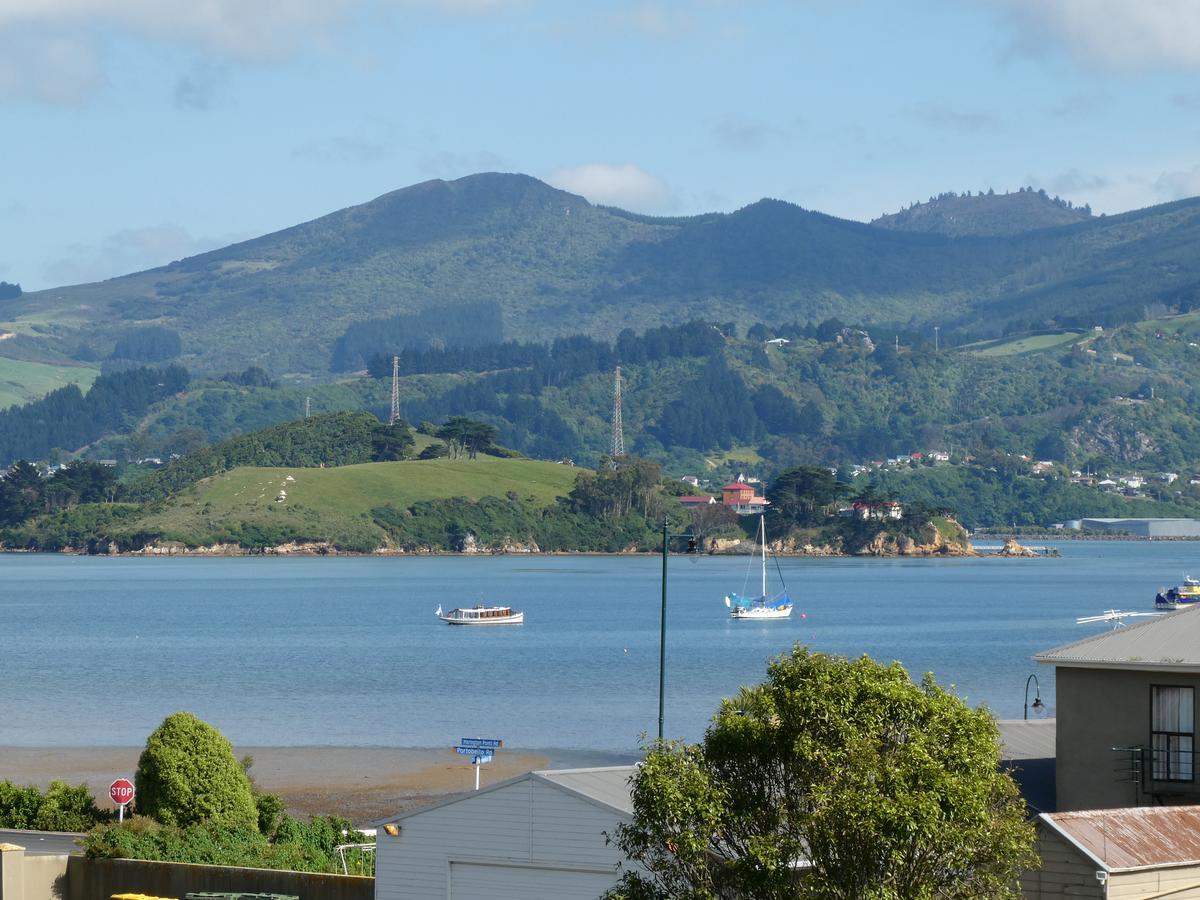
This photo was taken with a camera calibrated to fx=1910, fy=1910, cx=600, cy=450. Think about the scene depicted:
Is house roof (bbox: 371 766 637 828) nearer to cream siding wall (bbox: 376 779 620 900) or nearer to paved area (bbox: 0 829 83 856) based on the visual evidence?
cream siding wall (bbox: 376 779 620 900)

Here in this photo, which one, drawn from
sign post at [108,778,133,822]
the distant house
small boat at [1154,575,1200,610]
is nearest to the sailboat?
small boat at [1154,575,1200,610]

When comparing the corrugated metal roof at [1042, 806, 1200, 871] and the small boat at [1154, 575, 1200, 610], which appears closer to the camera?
the corrugated metal roof at [1042, 806, 1200, 871]

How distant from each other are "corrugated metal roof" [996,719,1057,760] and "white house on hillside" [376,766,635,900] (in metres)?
A: 7.10

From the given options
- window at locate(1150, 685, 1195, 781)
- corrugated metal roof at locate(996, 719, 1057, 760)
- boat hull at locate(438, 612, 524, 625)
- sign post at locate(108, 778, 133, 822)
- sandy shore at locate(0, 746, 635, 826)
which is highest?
window at locate(1150, 685, 1195, 781)

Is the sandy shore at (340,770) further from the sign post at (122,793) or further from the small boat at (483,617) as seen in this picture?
the small boat at (483,617)

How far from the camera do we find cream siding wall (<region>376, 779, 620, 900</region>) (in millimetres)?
20969

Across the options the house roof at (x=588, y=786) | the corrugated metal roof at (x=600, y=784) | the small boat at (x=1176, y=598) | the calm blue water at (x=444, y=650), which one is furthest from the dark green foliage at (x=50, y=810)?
the small boat at (x=1176, y=598)

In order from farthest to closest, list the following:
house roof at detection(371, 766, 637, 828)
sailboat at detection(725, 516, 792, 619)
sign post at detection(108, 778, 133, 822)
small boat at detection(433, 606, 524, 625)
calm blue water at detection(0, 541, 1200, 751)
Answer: sailboat at detection(725, 516, 792, 619) → small boat at detection(433, 606, 524, 625) → calm blue water at detection(0, 541, 1200, 751) → sign post at detection(108, 778, 133, 822) → house roof at detection(371, 766, 637, 828)

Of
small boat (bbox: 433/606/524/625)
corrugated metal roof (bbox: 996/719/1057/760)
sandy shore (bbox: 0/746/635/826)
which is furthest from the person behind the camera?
small boat (bbox: 433/606/524/625)

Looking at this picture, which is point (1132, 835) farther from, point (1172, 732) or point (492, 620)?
point (492, 620)

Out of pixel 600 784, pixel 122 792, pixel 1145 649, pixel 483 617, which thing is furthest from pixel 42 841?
pixel 483 617

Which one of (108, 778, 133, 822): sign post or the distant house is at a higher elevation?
the distant house

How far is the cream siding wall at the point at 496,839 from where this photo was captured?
20969 millimetres

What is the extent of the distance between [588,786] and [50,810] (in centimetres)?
1549
